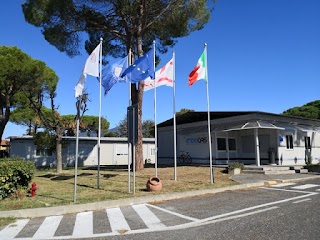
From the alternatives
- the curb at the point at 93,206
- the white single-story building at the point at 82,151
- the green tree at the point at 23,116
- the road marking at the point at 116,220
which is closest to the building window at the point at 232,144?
the curb at the point at 93,206

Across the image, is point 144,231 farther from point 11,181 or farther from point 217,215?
point 11,181

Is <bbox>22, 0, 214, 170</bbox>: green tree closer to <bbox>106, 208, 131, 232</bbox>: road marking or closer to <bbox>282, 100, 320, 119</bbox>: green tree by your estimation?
<bbox>106, 208, 131, 232</bbox>: road marking

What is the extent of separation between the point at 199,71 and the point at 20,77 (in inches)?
519

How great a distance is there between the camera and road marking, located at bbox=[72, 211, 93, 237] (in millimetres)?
6650

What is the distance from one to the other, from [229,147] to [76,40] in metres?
12.7

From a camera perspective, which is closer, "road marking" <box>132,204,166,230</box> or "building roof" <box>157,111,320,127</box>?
"road marking" <box>132,204,166,230</box>

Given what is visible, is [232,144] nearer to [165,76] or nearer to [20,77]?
[165,76]

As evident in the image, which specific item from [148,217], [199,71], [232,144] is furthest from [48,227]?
[232,144]

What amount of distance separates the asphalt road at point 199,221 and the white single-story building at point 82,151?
22.8 m

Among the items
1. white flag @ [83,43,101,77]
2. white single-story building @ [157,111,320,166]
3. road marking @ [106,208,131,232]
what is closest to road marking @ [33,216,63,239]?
road marking @ [106,208,131,232]

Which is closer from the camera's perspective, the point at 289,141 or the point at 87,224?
the point at 87,224

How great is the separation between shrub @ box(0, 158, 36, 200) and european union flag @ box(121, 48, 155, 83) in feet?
15.3

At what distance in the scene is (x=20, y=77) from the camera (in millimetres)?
21844

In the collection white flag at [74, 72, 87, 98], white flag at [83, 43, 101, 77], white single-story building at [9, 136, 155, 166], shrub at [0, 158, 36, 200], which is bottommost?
shrub at [0, 158, 36, 200]
